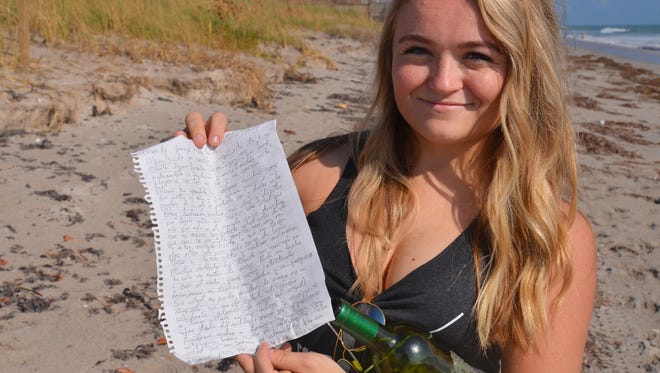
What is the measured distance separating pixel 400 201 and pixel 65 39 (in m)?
6.46

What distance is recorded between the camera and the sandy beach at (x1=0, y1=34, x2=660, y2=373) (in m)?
3.23

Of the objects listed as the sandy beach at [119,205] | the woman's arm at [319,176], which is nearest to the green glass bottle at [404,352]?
the woman's arm at [319,176]

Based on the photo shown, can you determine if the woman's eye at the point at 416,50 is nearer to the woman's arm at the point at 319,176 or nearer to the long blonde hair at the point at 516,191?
the long blonde hair at the point at 516,191

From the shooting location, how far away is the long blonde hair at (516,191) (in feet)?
5.69

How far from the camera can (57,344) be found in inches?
122

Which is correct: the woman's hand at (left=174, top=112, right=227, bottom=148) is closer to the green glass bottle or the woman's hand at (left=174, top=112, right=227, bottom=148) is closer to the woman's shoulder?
the woman's shoulder

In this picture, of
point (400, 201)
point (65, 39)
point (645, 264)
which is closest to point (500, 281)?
point (400, 201)

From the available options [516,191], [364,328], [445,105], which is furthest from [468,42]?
[364,328]

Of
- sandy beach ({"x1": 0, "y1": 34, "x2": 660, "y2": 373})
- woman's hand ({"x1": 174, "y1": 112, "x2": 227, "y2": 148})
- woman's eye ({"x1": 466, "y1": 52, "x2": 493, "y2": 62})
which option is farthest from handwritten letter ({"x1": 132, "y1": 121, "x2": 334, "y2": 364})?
sandy beach ({"x1": 0, "y1": 34, "x2": 660, "y2": 373})

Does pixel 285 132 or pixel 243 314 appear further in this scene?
pixel 285 132

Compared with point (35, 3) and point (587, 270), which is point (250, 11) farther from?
point (587, 270)

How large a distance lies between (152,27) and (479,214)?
7.51 m

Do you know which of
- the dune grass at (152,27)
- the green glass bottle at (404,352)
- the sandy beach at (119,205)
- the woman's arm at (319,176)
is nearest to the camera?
the green glass bottle at (404,352)

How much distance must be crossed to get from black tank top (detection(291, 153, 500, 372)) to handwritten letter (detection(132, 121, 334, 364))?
232 millimetres
